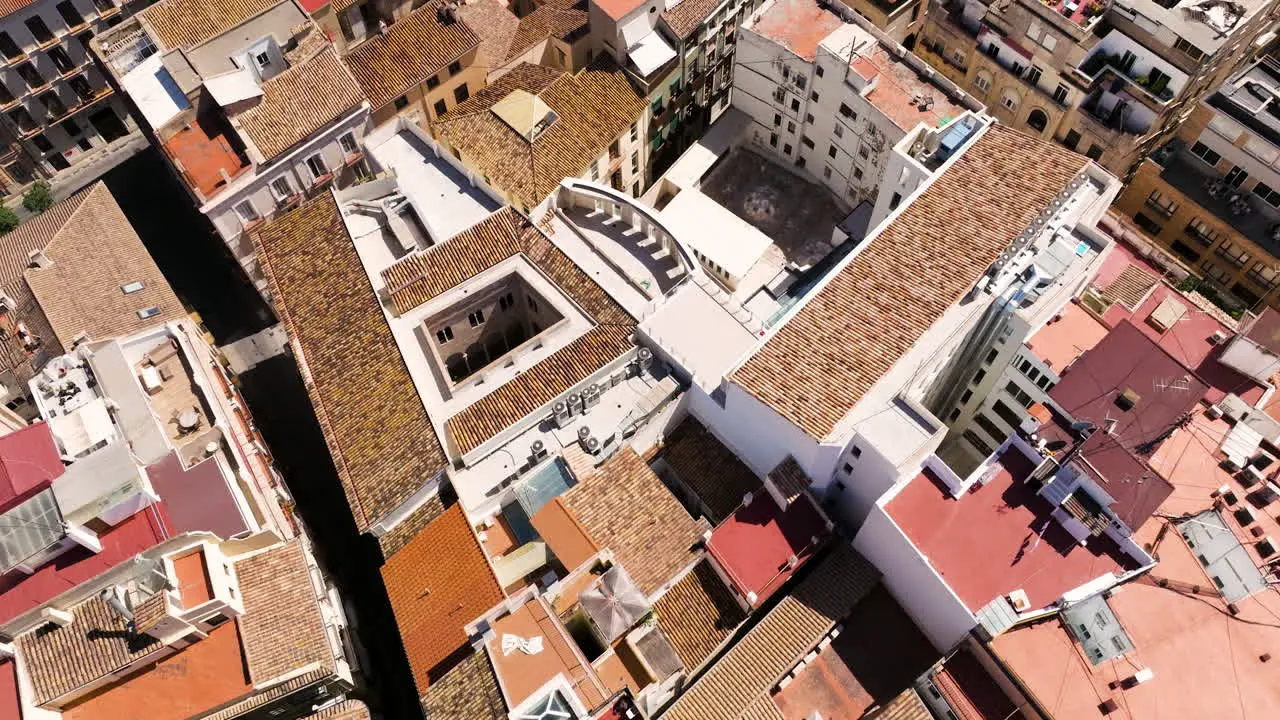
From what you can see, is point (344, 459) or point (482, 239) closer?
point (344, 459)

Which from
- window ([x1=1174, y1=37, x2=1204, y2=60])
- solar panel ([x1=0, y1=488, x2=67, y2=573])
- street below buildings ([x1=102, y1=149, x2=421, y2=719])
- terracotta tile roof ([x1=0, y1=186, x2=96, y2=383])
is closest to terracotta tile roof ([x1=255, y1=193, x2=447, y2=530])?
street below buildings ([x1=102, y1=149, x2=421, y2=719])

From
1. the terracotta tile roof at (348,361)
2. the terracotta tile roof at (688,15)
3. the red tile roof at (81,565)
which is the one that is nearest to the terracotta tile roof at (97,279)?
the terracotta tile roof at (348,361)

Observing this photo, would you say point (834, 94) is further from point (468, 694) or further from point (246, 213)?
point (468, 694)

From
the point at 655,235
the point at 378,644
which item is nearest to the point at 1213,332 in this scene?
the point at 655,235

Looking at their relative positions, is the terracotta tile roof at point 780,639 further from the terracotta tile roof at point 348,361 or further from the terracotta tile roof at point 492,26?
the terracotta tile roof at point 492,26

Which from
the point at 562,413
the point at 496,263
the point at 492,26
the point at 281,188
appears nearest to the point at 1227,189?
the point at 562,413

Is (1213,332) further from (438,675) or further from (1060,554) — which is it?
(438,675)
